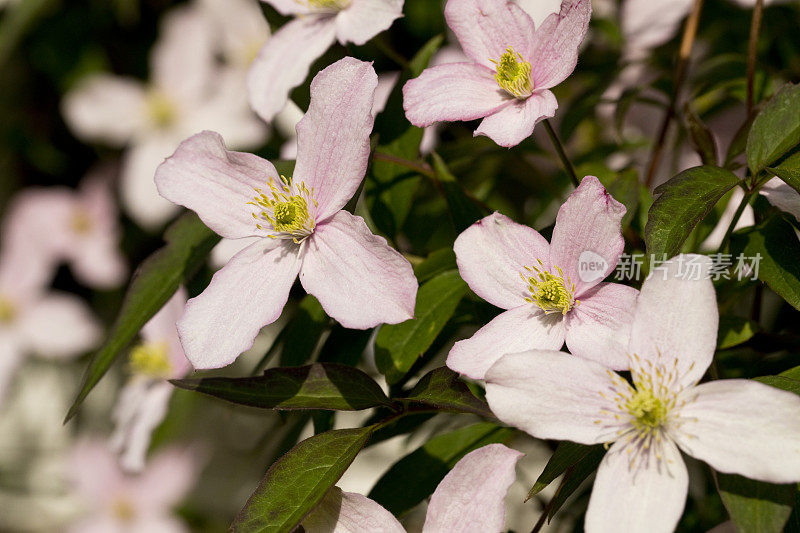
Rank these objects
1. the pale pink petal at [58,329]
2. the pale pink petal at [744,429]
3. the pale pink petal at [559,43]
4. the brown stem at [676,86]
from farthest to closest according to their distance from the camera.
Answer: the pale pink petal at [58,329] < the brown stem at [676,86] < the pale pink petal at [559,43] < the pale pink petal at [744,429]

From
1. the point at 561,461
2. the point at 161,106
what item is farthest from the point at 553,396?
the point at 161,106

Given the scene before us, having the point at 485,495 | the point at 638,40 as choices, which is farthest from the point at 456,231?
the point at 638,40

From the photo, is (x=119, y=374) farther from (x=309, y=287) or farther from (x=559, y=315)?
(x=559, y=315)

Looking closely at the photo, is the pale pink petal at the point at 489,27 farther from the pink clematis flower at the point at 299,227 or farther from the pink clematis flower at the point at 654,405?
the pink clematis flower at the point at 654,405

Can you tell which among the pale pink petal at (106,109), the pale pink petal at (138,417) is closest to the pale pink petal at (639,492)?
the pale pink petal at (138,417)

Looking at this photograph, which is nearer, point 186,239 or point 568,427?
point 568,427
